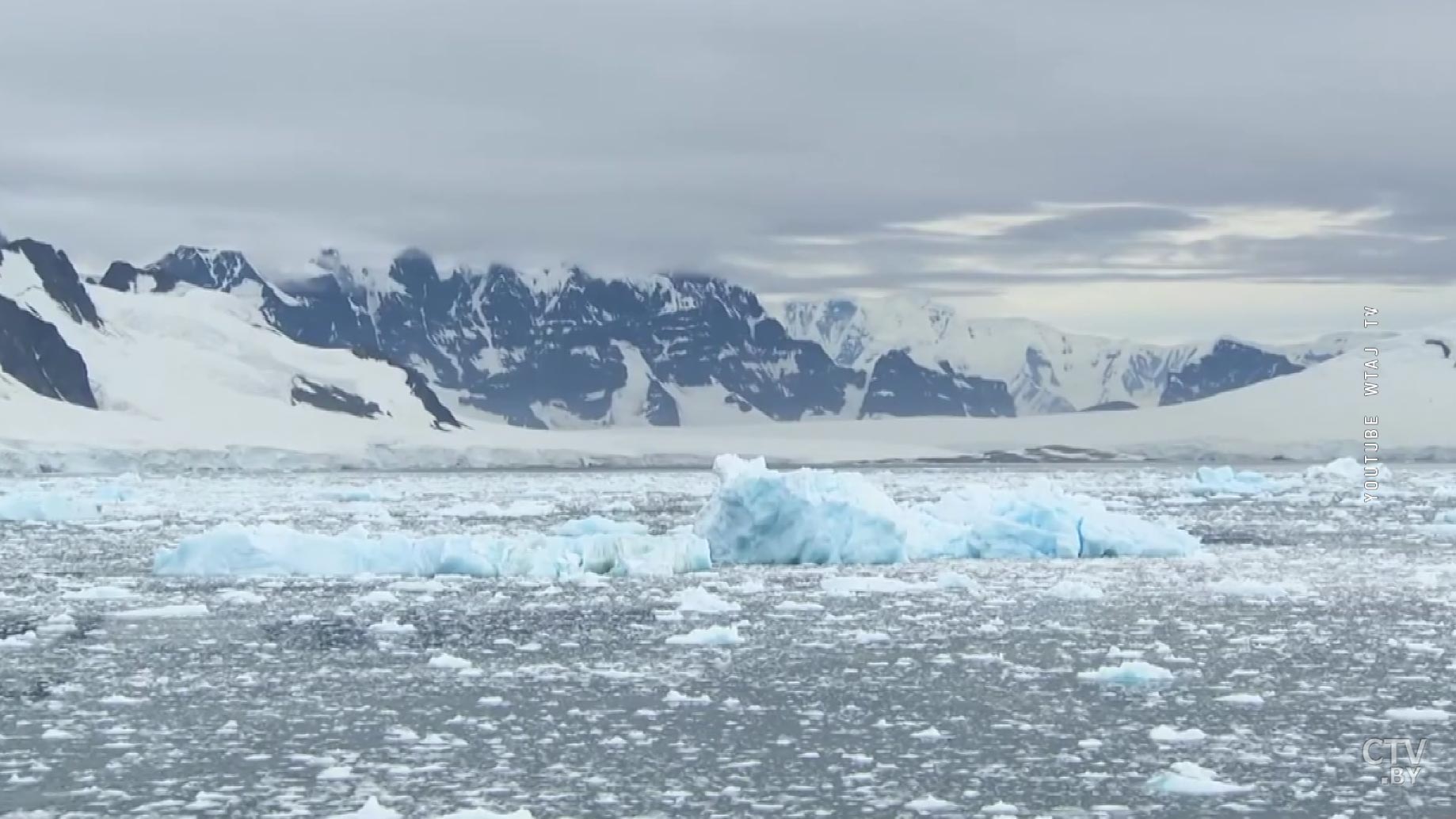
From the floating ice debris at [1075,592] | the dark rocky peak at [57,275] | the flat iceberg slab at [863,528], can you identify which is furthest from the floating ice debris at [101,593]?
the dark rocky peak at [57,275]

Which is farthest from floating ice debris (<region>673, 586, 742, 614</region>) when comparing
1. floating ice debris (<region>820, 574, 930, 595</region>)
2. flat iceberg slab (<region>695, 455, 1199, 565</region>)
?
flat iceberg slab (<region>695, 455, 1199, 565</region>)

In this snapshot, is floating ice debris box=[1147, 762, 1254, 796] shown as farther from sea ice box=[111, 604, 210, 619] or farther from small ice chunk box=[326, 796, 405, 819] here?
sea ice box=[111, 604, 210, 619]

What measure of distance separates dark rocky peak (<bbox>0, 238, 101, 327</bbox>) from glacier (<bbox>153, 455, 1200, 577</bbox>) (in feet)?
392

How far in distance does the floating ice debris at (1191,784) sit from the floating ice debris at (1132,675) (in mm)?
4356

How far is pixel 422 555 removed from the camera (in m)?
29.8

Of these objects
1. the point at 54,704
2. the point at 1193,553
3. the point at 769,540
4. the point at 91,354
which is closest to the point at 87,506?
the point at 769,540

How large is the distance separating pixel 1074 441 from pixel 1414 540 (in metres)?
111

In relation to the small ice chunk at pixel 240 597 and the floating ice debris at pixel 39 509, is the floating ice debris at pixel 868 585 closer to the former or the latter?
the small ice chunk at pixel 240 597

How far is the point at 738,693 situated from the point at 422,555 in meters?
14.4

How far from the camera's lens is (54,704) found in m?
15.7

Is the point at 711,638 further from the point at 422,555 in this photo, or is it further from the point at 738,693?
the point at 422,555

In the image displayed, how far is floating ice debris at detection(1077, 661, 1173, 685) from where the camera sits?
661 inches

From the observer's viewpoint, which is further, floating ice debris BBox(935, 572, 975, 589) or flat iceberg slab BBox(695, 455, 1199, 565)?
flat iceberg slab BBox(695, 455, 1199, 565)

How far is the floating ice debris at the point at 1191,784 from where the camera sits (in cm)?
1212
